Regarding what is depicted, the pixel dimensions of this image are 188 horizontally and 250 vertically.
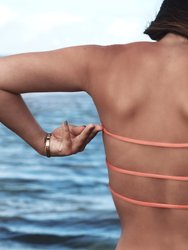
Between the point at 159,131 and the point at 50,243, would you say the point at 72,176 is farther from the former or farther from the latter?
the point at 159,131

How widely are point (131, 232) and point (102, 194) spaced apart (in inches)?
312

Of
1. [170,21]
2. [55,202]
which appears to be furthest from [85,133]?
[55,202]

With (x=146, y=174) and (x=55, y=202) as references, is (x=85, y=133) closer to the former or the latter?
(x=146, y=174)

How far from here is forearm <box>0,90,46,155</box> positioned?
240 centimetres

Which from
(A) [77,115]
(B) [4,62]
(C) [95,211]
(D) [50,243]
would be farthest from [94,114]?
(B) [4,62]

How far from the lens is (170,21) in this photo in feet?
7.08

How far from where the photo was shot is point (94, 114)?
23.8 m

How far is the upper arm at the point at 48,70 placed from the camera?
2223mm

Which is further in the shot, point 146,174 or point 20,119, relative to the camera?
point 20,119

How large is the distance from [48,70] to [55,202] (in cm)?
741

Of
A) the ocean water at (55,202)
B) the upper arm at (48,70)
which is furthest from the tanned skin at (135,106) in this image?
the ocean water at (55,202)

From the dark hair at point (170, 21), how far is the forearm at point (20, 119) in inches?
18.7

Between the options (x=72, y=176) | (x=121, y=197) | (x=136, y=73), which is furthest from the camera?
(x=72, y=176)

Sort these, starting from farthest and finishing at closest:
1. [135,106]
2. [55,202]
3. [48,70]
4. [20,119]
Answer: [55,202], [20,119], [48,70], [135,106]
